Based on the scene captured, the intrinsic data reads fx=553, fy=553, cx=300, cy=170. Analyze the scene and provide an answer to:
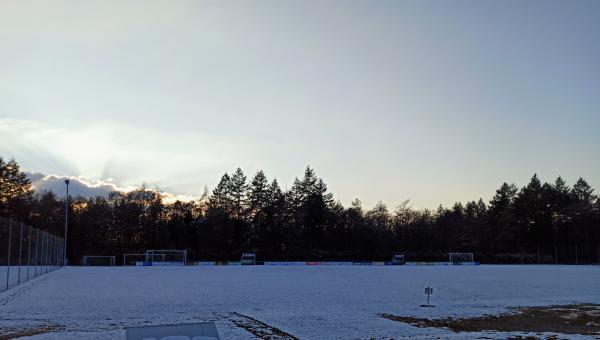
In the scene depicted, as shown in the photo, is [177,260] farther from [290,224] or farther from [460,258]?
[460,258]

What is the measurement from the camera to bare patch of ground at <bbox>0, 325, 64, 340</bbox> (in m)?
11.9

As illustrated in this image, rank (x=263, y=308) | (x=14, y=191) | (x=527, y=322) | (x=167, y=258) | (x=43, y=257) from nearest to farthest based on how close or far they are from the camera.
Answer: (x=527, y=322) < (x=263, y=308) < (x=43, y=257) < (x=167, y=258) < (x=14, y=191)

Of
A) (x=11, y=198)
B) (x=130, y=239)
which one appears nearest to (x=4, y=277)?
(x=11, y=198)

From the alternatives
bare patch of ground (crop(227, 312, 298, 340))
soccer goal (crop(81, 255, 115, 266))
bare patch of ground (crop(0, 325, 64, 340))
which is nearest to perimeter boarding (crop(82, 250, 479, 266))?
soccer goal (crop(81, 255, 115, 266))

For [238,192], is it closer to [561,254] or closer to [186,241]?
[186,241]

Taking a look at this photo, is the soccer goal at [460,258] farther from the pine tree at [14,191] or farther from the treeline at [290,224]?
the pine tree at [14,191]

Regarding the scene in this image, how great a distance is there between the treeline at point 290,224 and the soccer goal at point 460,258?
4.40 meters

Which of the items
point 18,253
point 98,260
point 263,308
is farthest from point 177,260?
point 263,308

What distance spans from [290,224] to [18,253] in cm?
7962

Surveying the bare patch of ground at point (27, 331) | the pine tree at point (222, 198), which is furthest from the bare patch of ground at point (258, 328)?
the pine tree at point (222, 198)

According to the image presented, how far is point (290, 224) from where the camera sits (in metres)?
103

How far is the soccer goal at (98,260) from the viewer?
67.9m

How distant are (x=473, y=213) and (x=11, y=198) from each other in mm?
98401

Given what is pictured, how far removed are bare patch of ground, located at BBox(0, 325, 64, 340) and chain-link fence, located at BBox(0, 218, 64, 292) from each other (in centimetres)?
862
